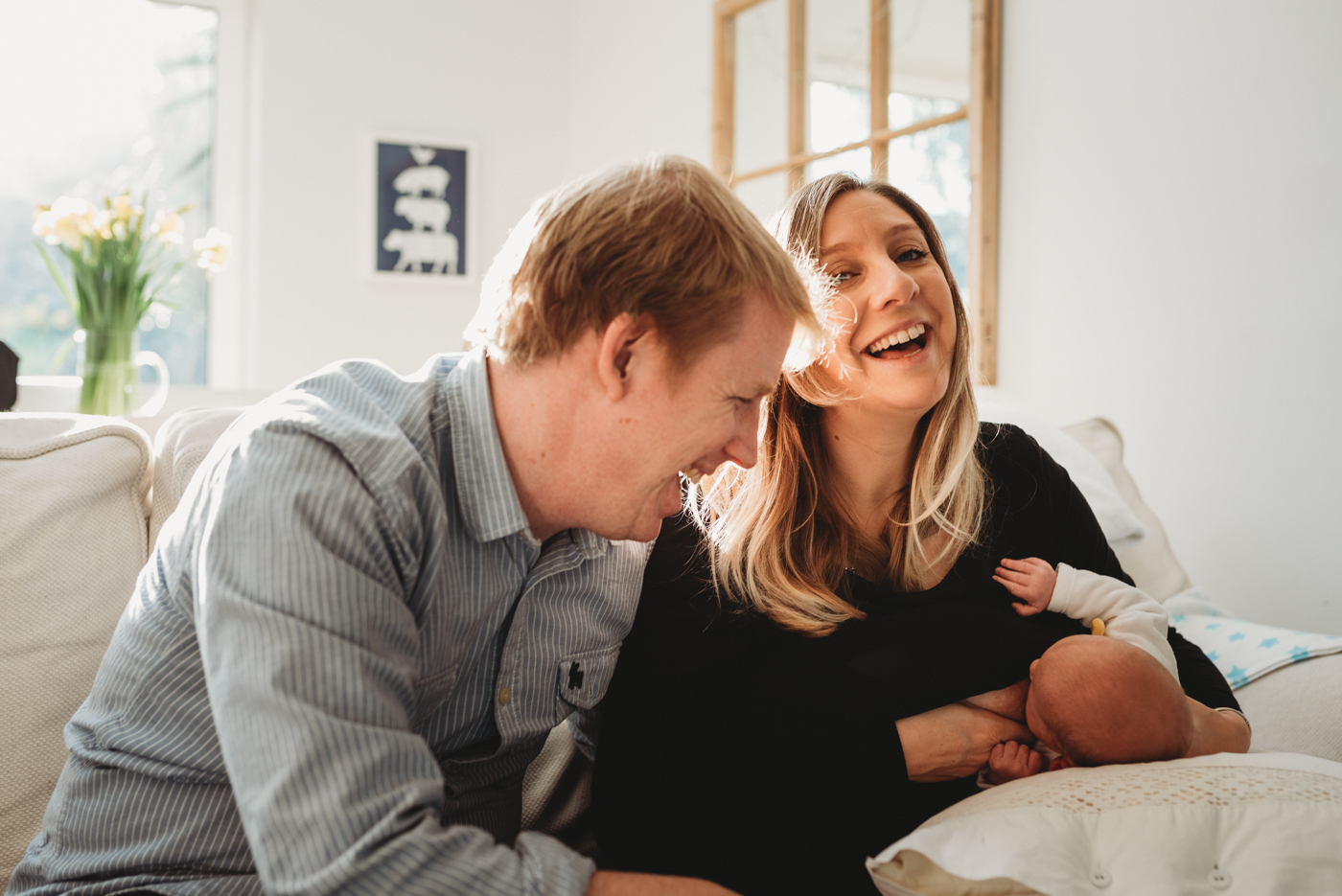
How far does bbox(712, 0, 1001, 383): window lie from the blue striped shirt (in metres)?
1.56

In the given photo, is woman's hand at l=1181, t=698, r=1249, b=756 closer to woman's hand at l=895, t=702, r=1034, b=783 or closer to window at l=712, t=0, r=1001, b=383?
woman's hand at l=895, t=702, r=1034, b=783

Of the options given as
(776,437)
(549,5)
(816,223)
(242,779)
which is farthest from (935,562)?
(549,5)

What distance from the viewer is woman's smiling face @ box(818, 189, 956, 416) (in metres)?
1.31

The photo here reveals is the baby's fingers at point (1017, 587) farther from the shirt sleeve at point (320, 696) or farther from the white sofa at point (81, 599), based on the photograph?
the shirt sleeve at point (320, 696)

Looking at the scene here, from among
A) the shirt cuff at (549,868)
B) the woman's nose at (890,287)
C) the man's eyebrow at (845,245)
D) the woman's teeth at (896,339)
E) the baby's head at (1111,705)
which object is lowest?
the shirt cuff at (549,868)

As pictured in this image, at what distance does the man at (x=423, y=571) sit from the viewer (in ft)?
2.35

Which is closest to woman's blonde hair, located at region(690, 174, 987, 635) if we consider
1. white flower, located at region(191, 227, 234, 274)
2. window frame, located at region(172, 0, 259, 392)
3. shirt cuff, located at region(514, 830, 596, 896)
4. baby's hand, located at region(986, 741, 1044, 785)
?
baby's hand, located at region(986, 741, 1044, 785)

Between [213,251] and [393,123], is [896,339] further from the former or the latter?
[393,123]

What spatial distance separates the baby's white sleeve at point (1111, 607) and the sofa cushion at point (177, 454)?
116 cm

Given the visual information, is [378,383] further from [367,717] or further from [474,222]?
[474,222]

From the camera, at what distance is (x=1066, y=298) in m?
2.41

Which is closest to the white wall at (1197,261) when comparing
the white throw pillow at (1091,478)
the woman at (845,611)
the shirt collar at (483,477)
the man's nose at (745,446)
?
the white throw pillow at (1091,478)

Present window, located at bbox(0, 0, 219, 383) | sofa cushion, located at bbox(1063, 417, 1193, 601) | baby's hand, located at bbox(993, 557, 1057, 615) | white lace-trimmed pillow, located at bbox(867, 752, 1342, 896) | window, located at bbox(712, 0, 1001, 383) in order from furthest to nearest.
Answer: window, located at bbox(0, 0, 219, 383) → window, located at bbox(712, 0, 1001, 383) → sofa cushion, located at bbox(1063, 417, 1193, 601) → baby's hand, located at bbox(993, 557, 1057, 615) → white lace-trimmed pillow, located at bbox(867, 752, 1342, 896)

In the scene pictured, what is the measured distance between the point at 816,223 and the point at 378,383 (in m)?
0.66
